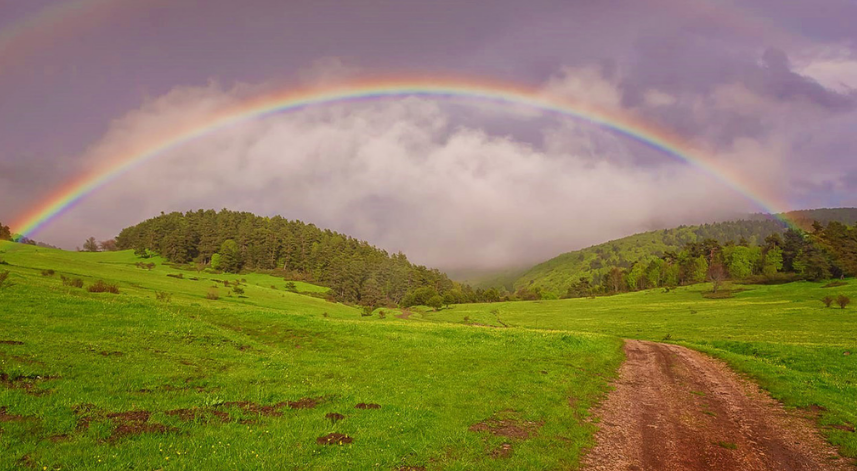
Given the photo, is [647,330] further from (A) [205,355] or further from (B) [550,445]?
(A) [205,355]

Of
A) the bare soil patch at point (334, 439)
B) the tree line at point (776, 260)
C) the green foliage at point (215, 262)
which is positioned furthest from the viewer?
the green foliage at point (215, 262)

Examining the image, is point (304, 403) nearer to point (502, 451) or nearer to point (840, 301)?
point (502, 451)

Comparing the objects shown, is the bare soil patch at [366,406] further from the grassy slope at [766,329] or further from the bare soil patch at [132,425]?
the grassy slope at [766,329]

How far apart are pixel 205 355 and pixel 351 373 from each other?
846 cm

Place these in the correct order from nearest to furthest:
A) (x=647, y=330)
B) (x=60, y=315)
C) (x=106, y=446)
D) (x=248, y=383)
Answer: (x=106, y=446), (x=248, y=383), (x=60, y=315), (x=647, y=330)

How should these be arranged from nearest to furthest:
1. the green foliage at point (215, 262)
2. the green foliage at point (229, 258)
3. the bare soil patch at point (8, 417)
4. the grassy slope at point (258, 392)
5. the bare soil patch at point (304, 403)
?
1. the grassy slope at point (258, 392)
2. the bare soil patch at point (8, 417)
3. the bare soil patch at point (304, 403)
4. the green foliage at point (229, 258)
5. the green foliage at point (215, 262)

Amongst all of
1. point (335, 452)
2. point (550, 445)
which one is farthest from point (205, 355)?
point (550, 445)

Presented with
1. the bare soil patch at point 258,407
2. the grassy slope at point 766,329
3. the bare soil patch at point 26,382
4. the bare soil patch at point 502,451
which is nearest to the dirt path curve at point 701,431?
the grassy slope at point 766,329

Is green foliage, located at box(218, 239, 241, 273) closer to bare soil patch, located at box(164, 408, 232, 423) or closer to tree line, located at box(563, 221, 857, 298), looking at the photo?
bare soil patch, located at box(164, 408, 232, 423)

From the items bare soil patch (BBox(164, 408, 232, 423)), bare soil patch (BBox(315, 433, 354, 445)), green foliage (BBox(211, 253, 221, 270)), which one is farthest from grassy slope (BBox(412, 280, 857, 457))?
green foliage (BBox(211, 253, 221, 270))

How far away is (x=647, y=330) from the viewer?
63969 mm

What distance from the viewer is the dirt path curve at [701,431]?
1170cm

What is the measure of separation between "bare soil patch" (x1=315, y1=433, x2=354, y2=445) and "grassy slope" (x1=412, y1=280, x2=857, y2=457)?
54.4 ft

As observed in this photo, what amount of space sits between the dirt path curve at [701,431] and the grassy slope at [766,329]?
4.15 ft
